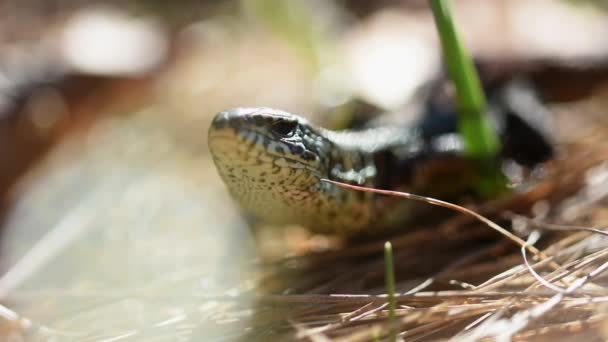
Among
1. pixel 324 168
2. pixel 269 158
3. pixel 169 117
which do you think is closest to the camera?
pixel 269 158

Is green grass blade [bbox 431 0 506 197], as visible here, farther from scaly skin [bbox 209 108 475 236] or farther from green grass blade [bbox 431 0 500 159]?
scaly skin [bbox 209 108 475 236]

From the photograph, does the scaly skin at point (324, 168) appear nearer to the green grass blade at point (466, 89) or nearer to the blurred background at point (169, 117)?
the green grass blade at point (466, 89)

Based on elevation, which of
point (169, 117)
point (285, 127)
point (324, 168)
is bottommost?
point (324, 168)

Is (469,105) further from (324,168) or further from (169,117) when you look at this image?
(169,117)

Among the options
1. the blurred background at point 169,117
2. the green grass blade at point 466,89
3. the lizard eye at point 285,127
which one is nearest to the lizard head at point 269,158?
the lizard eye at point 285,127

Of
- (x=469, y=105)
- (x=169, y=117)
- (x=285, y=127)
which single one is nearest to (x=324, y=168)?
(x=285, y=127)

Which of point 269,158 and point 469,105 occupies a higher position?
point 469,105

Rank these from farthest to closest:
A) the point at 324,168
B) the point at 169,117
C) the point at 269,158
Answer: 1. the point at 169,117
2. the point at 324,168
3. the point at 269,158
